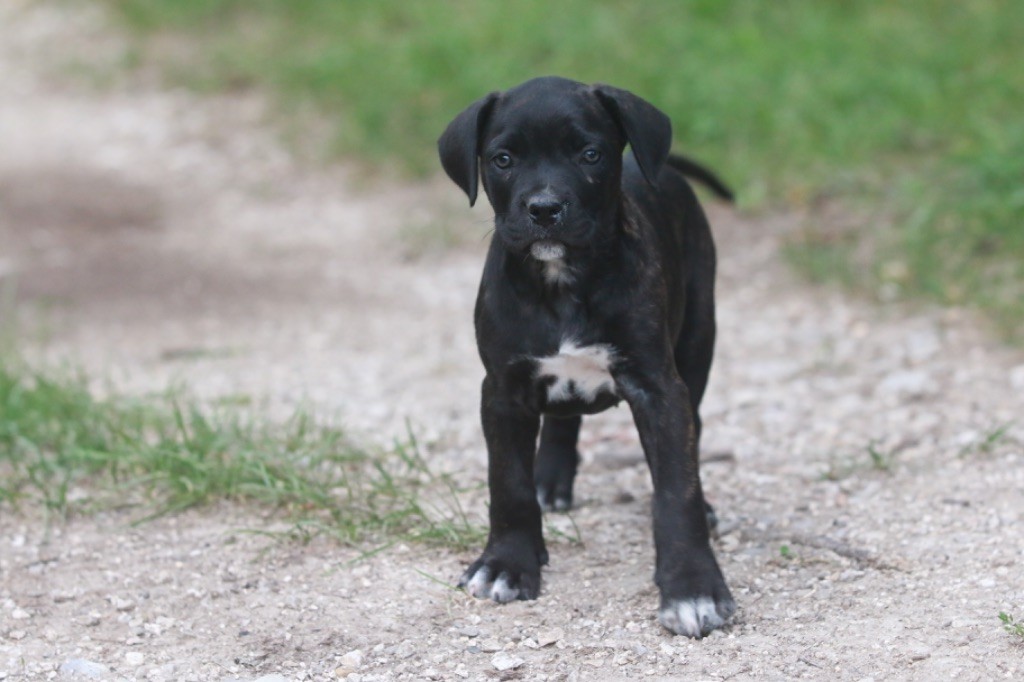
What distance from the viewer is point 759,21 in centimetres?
1054

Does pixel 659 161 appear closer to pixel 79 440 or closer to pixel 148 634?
pixel 148 634

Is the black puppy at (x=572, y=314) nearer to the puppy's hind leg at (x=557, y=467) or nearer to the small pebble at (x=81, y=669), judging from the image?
the puppy's hind leg at (x=557, y=467)

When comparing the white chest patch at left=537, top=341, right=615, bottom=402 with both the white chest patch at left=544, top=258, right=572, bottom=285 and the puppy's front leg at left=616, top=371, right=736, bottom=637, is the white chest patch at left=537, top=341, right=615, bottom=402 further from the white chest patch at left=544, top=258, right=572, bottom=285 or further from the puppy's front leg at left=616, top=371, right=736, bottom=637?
the white chest patch at left=544, top=258, right=572, bottom=285

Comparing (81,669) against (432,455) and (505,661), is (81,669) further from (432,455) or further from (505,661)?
(432,455)

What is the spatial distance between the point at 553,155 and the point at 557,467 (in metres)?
1.39

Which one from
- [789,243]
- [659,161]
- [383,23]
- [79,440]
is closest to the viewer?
[659,161]

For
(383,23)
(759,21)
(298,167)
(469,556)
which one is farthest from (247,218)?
(469,556)

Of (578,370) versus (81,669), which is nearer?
(81,669)

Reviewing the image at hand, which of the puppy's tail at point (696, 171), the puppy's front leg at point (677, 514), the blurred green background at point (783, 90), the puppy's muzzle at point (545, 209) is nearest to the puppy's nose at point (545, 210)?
the puppy's muzzle at point (545, 209)

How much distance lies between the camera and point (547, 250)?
4105mm

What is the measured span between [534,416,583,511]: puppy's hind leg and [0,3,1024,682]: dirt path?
97 mm

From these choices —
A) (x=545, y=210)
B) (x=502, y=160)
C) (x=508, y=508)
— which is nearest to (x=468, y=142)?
(x=502, y=160)

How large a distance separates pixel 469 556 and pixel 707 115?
16.6 ft

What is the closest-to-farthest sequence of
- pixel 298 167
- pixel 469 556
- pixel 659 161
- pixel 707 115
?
pixel 659 161, pixel 469 556, pixel 707 115, pixel 298 167
